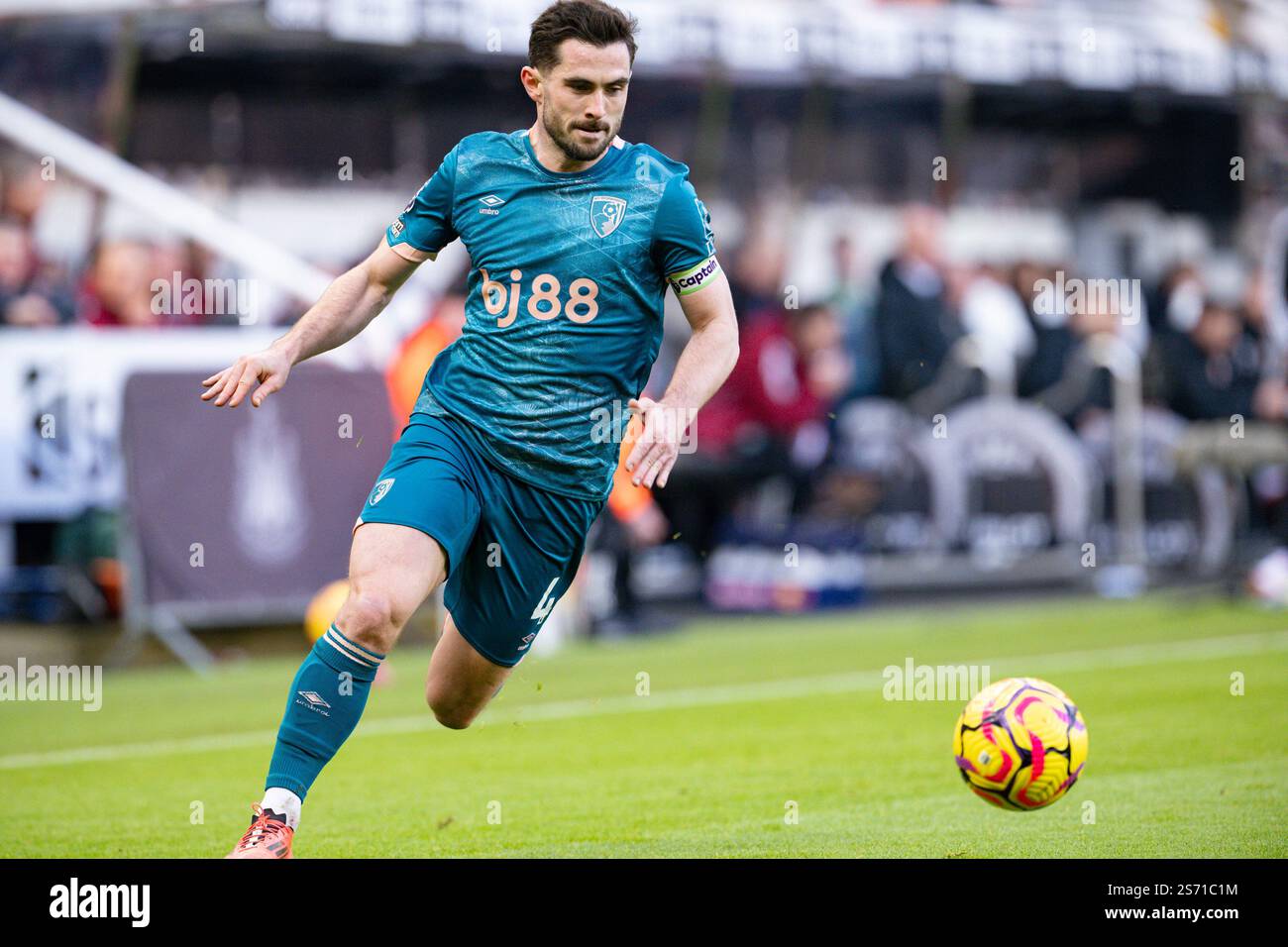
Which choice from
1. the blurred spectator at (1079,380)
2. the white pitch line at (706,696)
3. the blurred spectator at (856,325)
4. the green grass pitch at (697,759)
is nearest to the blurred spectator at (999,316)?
the blurred spectator at (1079,380)

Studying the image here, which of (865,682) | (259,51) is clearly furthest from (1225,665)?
(259,51)

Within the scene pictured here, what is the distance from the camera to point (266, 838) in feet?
17.4

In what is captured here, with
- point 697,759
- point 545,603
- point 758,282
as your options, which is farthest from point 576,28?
point 758,282

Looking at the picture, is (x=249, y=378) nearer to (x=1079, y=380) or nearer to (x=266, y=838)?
(x=266, y=838)

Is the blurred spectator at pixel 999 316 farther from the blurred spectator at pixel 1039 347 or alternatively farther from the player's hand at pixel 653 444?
the player's hand at pixel 653 444

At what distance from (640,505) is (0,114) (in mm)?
5488

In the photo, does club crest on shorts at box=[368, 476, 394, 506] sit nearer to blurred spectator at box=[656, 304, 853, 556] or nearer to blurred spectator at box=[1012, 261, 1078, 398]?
blurred spectator at box=[656, 304, 853, 556]

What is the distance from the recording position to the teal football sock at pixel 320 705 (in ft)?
18.1

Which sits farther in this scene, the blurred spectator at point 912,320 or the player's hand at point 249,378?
the blurred spectator at point 912,320

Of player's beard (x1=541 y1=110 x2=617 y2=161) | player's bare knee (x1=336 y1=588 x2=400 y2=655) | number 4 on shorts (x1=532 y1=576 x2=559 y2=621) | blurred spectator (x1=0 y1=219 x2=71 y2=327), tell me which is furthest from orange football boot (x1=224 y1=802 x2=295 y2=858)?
blurred spectator (x1=0 y1=219 x2=71 y2=327)

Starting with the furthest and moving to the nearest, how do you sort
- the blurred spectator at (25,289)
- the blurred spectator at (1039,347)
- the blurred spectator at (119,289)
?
the blurred spectator at (1039,347)
the blurred spectator at (119,289)
the blurred spectator at (25,289)

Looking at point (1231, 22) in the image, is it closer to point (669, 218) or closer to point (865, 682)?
point (865, 682)

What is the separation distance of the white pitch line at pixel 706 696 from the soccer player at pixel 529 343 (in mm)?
3245
